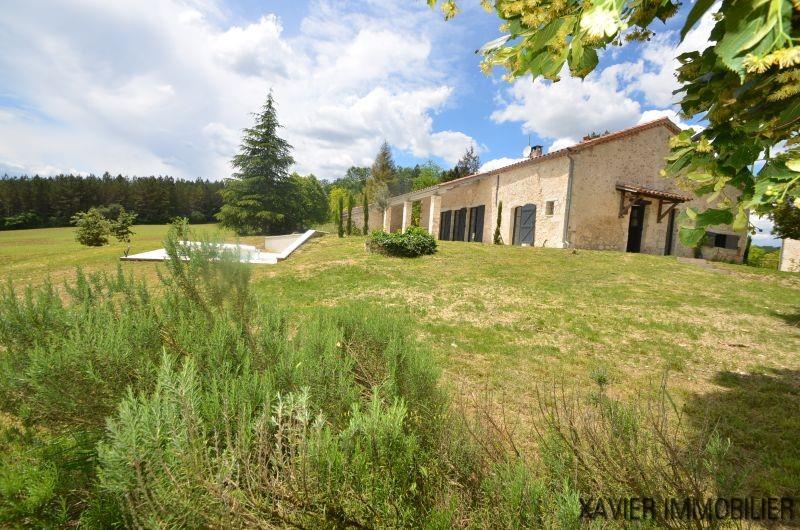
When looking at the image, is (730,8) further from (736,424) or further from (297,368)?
(736,424)

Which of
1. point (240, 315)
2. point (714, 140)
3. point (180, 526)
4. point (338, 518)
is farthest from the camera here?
point (240, 315)

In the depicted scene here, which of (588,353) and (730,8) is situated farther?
(588,353)

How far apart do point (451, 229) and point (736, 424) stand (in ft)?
69.1

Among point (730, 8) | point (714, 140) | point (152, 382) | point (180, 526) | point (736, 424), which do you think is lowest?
point (736, 424)

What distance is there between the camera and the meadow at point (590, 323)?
4.21m

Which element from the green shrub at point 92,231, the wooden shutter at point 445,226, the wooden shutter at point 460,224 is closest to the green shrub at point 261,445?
the wooden shutter at point 460,224

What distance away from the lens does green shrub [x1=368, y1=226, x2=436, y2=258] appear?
47.8ft

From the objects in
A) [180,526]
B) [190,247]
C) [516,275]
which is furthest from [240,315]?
[516,275]

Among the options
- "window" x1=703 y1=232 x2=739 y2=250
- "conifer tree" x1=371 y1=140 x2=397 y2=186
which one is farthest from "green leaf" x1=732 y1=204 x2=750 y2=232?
"conifer tree" x1=371 y1=140 x2=397 y2=186

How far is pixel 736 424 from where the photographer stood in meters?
4.11

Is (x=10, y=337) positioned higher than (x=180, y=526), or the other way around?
(x=10, y=337)

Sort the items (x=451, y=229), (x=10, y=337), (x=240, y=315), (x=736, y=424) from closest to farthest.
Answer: (x=10, y=337) < (x=240, y=315) < (x=736, y=424) < (x=451, y=229)

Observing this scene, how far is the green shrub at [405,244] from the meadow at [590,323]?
0.56m

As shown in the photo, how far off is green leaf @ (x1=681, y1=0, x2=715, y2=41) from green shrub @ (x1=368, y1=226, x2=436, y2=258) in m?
12.8
